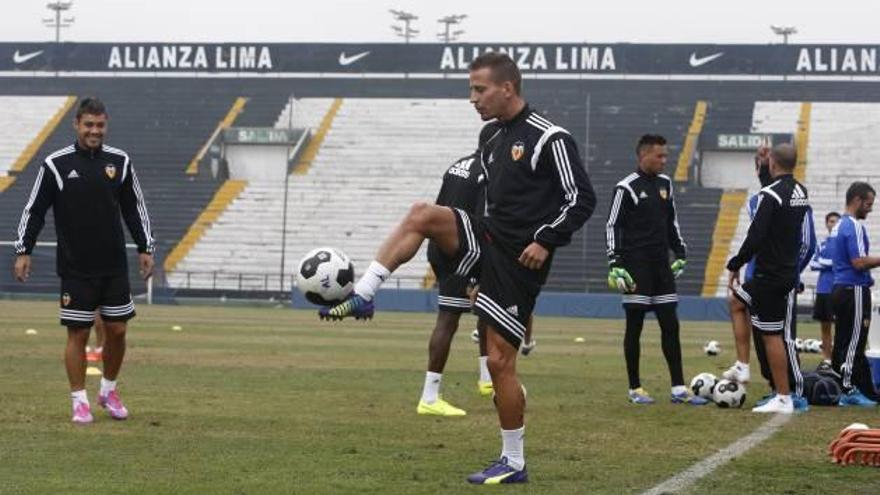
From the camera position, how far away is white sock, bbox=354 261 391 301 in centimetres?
809

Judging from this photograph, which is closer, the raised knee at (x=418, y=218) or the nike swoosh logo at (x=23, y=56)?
the raised knee at (x=418, y=218)

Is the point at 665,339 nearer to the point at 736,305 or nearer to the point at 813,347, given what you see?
the point at 736,305

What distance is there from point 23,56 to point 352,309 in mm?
61376

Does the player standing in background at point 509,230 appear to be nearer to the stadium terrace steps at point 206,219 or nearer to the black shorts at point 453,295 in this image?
the black shorts at point 453,295

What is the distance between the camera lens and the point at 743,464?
29.1 feet

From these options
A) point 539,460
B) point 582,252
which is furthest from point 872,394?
point 582,252

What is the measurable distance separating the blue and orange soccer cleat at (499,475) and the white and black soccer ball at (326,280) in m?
1.21

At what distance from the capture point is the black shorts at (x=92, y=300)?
1074 centimetres

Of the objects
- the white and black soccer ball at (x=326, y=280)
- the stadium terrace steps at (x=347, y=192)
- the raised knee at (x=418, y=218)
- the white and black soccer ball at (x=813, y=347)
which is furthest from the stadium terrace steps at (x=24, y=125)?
the raised knee at (x=418, y=218)

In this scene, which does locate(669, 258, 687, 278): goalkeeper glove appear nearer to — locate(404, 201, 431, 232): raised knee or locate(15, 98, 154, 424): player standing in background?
locate(15, 98, 154, 424): player standing in background

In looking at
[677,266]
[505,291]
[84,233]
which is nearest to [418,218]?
[505,291]

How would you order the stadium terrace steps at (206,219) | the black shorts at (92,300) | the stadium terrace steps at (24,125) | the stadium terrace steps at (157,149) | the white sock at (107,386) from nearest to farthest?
the black shorts at (92,300), the white sock at (107,386), the stadium terrace steps at (206,219), the stadium terrace steps at (157,149), the stadium terrace steps at (24,125)

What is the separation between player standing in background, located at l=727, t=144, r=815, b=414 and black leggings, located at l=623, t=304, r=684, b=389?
896 millimetres

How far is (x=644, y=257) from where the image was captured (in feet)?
43.4
